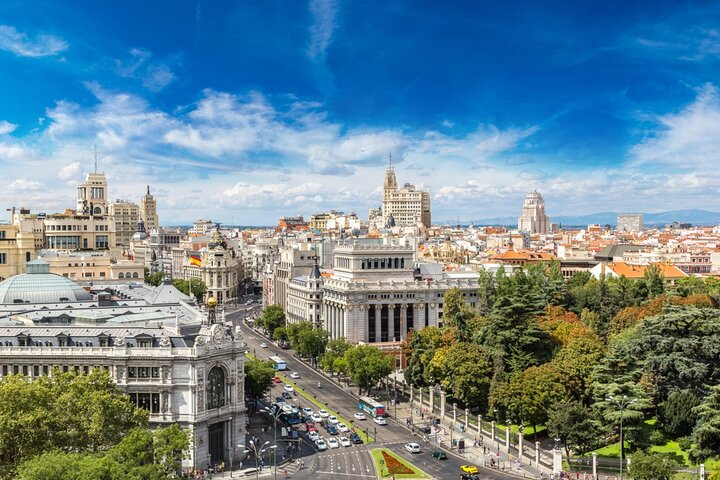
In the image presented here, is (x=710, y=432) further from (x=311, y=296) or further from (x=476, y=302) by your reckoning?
(x=311, y=296)

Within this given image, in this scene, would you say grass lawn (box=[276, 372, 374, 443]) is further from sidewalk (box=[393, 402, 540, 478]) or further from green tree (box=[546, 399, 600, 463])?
green tree (box=[546, 399, 600, 463])

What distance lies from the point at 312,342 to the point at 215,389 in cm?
4718

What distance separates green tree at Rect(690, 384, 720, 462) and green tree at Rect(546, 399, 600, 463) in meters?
9.54

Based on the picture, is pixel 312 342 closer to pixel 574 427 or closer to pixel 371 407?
pixel 371 407

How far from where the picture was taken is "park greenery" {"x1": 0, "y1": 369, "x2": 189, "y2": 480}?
58625 millimetres

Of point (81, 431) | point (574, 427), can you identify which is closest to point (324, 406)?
point (574, 427)

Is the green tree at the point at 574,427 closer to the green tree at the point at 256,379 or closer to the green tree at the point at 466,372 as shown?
the green tree at the point at 466,372

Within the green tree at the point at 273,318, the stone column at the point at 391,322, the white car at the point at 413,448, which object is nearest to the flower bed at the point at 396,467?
the white car at the point at 413,448

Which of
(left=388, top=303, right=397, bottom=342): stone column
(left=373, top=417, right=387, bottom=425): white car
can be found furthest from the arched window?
(left=388, top=303, right=397, bottom=342): stone column

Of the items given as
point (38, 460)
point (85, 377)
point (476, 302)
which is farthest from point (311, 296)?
point (38, 460)

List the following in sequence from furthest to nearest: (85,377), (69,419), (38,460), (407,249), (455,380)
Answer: (407,249)
(455,380)
(85,377)
(69,419)
(38,460)

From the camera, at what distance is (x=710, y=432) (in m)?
69.8

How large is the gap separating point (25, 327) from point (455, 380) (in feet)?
163

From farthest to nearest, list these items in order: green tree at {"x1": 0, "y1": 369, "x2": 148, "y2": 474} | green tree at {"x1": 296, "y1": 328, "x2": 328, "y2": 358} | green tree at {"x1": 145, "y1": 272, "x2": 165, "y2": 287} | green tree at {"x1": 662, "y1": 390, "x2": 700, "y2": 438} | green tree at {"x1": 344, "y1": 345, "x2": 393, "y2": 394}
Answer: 1. green tree at {"x1": 145, "y1": 272, "x2": 165, "y2": 287}
2. green tree at {"x1": 296, "y1": 328, "x2": 328, "y2": 358}
3. green tree at {"x1": 344, "y1": 345, "x2": 393, "y2": 394}
4. green tree at {"x1": 662, "y1": 390, "x2": 700, "y2": 438}
5. green tree at {"x1": 0, "y1": 369, "x2": 148, "y2": 474}
